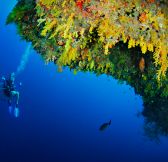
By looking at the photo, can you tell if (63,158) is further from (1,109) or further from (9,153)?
(1,109)

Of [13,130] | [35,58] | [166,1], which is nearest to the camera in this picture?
[166,1]

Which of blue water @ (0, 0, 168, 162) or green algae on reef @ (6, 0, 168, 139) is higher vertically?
blue water @ (0, 0, 168, 162)

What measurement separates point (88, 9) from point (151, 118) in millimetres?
9372

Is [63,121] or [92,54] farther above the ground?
[63,121]

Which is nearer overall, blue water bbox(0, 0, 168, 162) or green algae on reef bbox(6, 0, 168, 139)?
green algae on reef bbox(6, 0, 168, 139)

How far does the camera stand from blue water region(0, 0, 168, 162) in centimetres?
5488

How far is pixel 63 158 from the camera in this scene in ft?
174

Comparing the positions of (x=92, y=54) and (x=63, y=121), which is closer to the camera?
(x=92, y=54)

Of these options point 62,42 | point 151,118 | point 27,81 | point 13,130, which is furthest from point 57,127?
point 62,42

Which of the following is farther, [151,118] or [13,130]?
[13,130]

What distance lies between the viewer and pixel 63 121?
6994 cm

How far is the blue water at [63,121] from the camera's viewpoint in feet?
180

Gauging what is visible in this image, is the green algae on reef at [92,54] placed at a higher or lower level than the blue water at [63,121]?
lower

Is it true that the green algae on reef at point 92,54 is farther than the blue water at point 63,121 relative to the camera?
No
